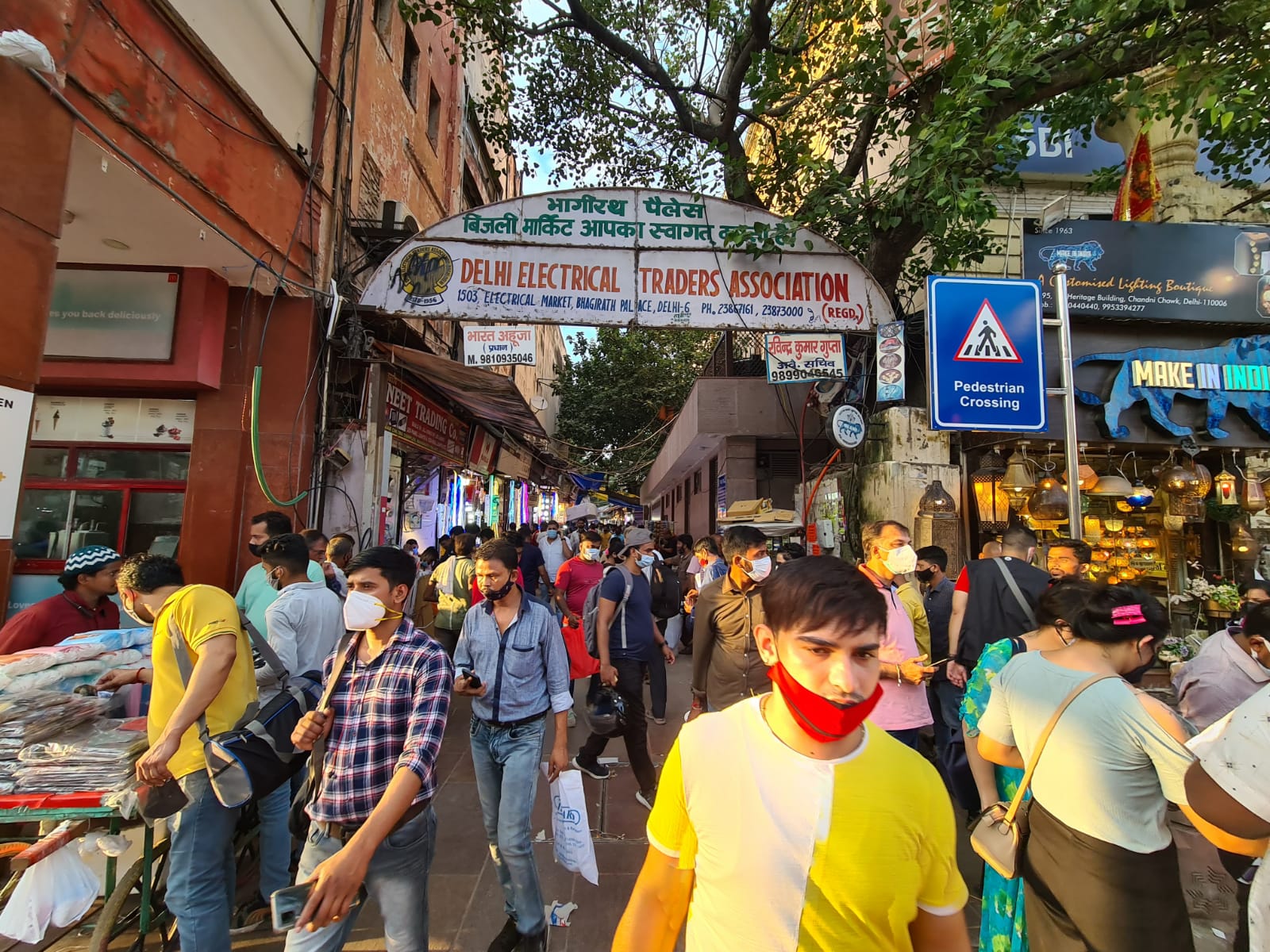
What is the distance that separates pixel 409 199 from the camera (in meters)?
9.55

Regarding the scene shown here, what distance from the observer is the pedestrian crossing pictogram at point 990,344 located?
5.58m

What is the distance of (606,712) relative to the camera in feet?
13.4

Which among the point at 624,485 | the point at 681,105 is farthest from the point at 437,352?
the point at 624,485

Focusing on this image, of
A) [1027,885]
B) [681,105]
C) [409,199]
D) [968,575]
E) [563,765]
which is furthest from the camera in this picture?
[409,199]

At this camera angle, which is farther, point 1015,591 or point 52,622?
point 1015,591

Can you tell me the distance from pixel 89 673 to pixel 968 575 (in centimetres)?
529

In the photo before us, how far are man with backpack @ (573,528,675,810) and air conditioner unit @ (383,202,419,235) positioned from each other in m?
4.99

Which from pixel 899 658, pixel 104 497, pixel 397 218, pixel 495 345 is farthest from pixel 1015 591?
pixel 104 497

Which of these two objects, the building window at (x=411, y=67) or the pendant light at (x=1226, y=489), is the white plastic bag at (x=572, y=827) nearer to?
the pendant light at (x=1226, y=489)

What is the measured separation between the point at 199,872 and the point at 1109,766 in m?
3.34

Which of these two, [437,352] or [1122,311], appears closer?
[1122,311]

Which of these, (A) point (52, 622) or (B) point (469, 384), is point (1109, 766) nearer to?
(A) point (52, 622)

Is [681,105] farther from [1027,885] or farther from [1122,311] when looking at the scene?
[1027,885]

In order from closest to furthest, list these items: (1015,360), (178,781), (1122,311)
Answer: (178,781) < (1015,360) < (1122,311)
